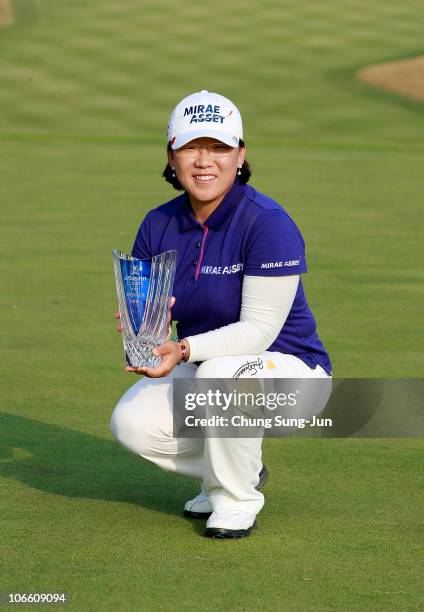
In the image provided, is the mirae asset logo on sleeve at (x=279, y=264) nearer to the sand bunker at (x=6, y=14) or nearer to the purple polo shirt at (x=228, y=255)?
the purple polo shirt at (x=228, y=255)

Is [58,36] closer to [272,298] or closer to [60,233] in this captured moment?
[60,233]

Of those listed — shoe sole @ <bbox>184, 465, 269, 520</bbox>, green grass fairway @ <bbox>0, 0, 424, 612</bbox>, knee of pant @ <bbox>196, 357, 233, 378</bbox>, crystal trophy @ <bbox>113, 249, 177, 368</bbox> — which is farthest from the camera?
shoe sole @ <bbox>184, 465, 269, 520</bbox>

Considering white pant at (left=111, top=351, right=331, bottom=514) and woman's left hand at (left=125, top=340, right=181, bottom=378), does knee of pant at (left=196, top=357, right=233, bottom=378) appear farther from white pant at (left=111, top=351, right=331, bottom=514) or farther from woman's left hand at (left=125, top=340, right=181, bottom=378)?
woman's left hand at (left=125, top=340, right=181, bottom=378)

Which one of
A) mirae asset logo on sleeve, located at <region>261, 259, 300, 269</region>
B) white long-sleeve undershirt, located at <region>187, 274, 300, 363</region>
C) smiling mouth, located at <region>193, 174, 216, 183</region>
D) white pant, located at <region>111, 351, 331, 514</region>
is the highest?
smiling mouth, located at <region>193, 174, 216, 183</region>

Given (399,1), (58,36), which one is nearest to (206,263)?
(58,36)

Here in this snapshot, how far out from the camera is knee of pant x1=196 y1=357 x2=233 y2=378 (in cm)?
448

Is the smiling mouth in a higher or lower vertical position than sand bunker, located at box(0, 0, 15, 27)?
lower

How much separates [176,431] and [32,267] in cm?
595

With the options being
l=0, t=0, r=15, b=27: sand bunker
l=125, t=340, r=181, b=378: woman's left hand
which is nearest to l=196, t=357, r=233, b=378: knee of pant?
l=125, t=340, r=181, b=378: woman's left hand

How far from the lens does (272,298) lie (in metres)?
4.61

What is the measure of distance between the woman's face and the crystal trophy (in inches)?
16.6

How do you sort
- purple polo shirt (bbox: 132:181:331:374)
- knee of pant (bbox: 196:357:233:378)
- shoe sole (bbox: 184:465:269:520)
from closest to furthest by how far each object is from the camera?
knee of pant (bbox: 196:357:233:378) → purple polo shirt (bbox: 132:181:331:374) → shoe sole (bbox: 184:465:269:520)

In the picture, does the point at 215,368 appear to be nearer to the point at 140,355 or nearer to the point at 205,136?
the point at 140,355

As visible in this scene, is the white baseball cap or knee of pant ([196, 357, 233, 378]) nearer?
knee of pant ([196, 357, 233, 378])
